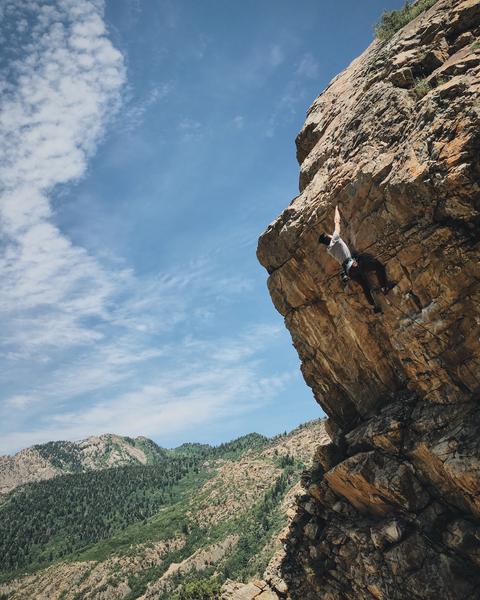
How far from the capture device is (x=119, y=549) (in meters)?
114

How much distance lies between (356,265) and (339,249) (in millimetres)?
765

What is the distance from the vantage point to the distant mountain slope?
82.9 m

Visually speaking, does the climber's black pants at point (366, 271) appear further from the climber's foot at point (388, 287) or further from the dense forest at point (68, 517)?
the dense forest at point (68, 517)

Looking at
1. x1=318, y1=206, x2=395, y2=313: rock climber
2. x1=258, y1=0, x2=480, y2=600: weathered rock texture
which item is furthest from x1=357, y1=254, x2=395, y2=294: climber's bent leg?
x1=258, y1=0, x2=480, y2=600: weathered rock texture

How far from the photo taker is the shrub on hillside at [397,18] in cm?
1667

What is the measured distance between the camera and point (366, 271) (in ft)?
46.3

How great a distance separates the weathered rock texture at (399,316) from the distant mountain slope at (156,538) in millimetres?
37311

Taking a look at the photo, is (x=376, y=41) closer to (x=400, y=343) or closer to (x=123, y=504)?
(x=400, y=343)

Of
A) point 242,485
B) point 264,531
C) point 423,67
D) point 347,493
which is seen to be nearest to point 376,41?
point 423,67

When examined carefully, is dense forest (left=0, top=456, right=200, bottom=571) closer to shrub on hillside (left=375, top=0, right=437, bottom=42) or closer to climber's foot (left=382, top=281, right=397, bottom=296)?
climber's foot (left=382, top=281, right=397, bottom=296)

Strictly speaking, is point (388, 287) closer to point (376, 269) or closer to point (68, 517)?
point (376, 269)

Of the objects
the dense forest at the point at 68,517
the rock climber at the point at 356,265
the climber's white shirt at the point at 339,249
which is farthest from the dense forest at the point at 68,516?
the climber's white shirt at the point at 339,249

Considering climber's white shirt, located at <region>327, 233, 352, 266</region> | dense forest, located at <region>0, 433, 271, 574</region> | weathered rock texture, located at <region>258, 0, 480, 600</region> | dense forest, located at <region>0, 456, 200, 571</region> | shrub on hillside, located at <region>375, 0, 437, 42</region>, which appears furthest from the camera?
dense forest, located at <region>0, 456, 200, 571</region>

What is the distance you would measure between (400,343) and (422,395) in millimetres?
1905
